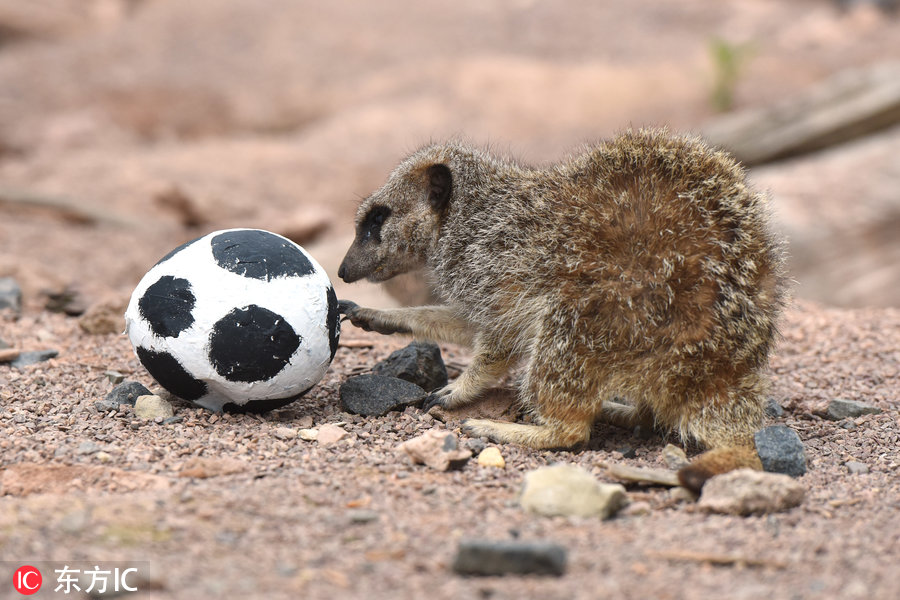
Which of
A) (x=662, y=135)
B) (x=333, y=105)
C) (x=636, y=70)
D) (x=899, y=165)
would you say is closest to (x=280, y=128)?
(x=333, y=105)

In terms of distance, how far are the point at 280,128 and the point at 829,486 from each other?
13.9m

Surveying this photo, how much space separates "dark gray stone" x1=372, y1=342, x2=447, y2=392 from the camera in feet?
16.9

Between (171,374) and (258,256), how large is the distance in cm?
71

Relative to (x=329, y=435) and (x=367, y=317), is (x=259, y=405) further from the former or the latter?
(x=367, y=317)

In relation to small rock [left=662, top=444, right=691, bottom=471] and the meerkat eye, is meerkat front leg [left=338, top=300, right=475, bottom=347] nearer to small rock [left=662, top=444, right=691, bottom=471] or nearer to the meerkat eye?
the meerkat eye

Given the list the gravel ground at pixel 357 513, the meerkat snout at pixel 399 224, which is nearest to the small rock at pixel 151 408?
the gravel ground at pixel 357 513

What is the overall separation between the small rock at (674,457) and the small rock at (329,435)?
1.54 m

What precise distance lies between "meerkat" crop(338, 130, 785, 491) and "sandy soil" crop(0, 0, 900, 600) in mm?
317

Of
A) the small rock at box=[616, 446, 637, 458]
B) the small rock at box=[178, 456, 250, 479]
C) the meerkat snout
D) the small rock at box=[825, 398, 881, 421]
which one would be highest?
the meerkat snout

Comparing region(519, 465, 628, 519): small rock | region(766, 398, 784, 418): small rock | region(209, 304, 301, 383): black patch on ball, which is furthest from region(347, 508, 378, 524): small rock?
region(766, 398, 784, 418): small rock

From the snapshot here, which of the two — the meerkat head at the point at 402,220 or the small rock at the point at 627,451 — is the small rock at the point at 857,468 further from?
the meerkat head at the point at 402,220

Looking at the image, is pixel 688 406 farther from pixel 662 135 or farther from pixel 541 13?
pixel 541 13

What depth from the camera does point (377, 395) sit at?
4758 millimetres

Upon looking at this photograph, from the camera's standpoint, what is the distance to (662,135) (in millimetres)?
4727
